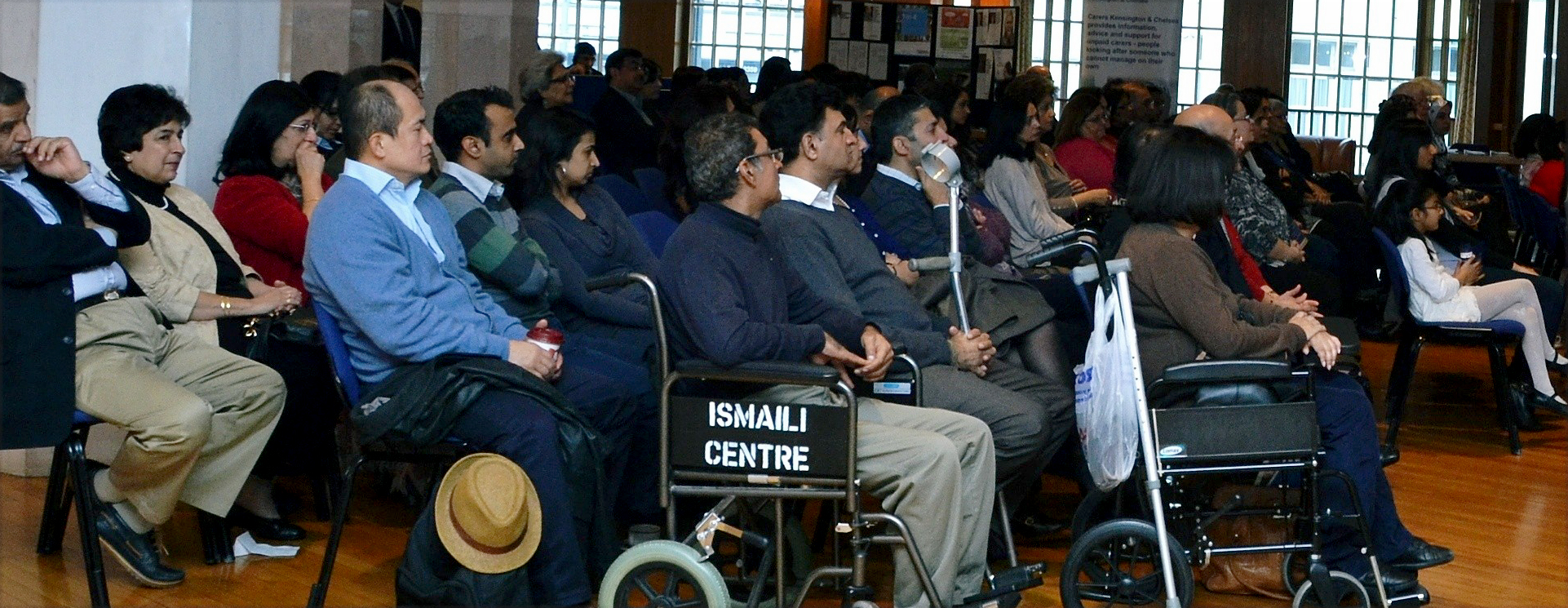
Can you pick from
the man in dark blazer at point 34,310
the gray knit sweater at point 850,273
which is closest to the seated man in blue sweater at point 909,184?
the gray knit sweater at point 850,273

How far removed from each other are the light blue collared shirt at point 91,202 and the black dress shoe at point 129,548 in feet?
1.38

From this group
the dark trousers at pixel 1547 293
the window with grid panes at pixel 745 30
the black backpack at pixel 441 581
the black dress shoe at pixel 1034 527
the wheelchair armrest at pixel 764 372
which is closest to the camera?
the wheelchair armrest at pixel 764 372

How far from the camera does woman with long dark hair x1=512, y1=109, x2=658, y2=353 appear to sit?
4.30m

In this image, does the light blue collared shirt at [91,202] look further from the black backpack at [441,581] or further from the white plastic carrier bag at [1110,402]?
the white plastic carrier bag at [1110,402]

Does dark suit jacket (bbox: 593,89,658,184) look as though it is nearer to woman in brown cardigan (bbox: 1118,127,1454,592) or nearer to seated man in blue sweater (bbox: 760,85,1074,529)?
seated man in blue sweater (bbox: 760,85,1074,529)

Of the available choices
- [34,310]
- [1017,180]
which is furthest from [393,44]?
[34,310]

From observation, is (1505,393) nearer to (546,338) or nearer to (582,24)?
(546,338)

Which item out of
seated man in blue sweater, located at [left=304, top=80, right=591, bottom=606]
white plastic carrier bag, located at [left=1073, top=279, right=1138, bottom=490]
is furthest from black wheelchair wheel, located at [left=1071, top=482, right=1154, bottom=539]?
seated man in blue sweater, located at [left=304, top=80, right=591, bottom=606]

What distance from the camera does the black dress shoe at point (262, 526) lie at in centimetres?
426

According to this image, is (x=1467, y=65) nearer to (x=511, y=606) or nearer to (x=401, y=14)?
(x=401, y=14)

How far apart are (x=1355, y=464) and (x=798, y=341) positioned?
56.1 inches

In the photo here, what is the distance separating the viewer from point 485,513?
3.32m

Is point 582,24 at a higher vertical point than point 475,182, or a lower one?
higher

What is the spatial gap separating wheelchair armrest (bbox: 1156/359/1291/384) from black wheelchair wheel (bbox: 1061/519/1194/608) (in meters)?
0.34
